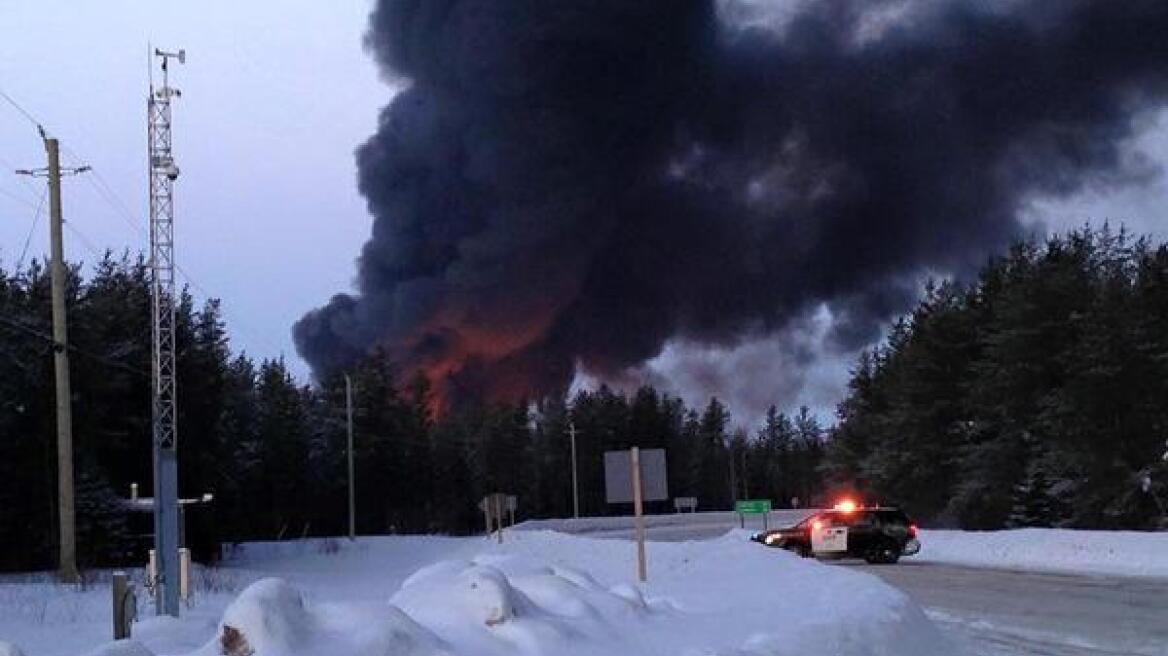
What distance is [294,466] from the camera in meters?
81.8

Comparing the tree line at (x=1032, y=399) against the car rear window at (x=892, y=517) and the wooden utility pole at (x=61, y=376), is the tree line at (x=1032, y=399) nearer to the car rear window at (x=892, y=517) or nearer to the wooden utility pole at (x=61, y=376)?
the car rear window at (x=892, y=517)

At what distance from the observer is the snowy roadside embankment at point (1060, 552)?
30203mm

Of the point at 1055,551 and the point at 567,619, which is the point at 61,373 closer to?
the point at 567,619

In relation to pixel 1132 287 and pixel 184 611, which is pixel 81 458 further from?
pixel 1132 287

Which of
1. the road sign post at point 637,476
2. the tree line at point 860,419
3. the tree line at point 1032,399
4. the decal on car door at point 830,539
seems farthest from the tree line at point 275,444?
the tree line at point 1032,399

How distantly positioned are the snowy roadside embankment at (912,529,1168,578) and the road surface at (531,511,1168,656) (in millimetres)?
2478

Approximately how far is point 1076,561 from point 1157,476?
60.5ft

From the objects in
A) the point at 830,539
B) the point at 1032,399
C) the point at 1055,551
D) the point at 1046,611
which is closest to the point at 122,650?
the point at 1046,611

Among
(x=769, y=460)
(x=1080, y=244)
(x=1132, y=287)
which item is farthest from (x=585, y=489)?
(x=1132, y=287)

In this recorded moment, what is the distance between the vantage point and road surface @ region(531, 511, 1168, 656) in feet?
49.1

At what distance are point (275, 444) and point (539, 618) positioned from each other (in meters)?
73.2

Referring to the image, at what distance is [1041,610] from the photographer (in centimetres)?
1938

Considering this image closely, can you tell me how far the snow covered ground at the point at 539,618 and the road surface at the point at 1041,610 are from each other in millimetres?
1538

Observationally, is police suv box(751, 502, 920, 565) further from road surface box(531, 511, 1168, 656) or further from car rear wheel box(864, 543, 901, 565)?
road surface box(531, 511, 1168, 656)
